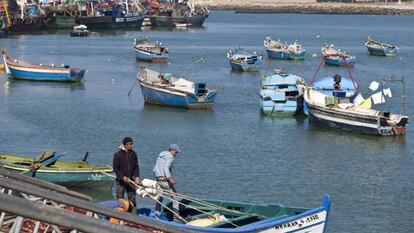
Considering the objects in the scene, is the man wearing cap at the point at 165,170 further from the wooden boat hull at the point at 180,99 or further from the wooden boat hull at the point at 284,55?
the wooden boat hull at the point at 284,55

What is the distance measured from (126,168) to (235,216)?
225 cm

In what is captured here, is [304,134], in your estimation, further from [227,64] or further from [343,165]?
[227,64]

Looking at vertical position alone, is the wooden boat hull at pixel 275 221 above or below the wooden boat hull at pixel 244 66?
above

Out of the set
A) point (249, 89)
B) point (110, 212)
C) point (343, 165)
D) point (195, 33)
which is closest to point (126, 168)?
point (110, 212)

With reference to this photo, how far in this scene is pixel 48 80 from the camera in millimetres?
54438

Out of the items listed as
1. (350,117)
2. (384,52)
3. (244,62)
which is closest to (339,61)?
(244,62)

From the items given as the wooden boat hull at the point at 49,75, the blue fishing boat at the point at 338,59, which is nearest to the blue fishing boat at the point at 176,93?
→ the wooden boat hull at the point at 49,75

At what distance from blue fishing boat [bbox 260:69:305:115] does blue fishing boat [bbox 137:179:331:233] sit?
23.0m

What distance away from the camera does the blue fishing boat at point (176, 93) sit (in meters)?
42.6

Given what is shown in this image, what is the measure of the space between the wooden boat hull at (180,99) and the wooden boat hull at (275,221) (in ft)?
79.1

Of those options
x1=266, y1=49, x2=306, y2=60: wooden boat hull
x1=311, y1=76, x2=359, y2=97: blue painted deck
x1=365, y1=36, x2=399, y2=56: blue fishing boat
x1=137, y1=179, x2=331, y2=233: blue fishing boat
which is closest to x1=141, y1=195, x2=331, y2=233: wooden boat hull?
x1=137, y1=179, x2=331, y2=233: blue fishing boat

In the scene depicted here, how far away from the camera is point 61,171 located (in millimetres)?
23562

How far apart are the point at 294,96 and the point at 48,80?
18152mm

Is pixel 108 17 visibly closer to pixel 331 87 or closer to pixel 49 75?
pixel 49 75
